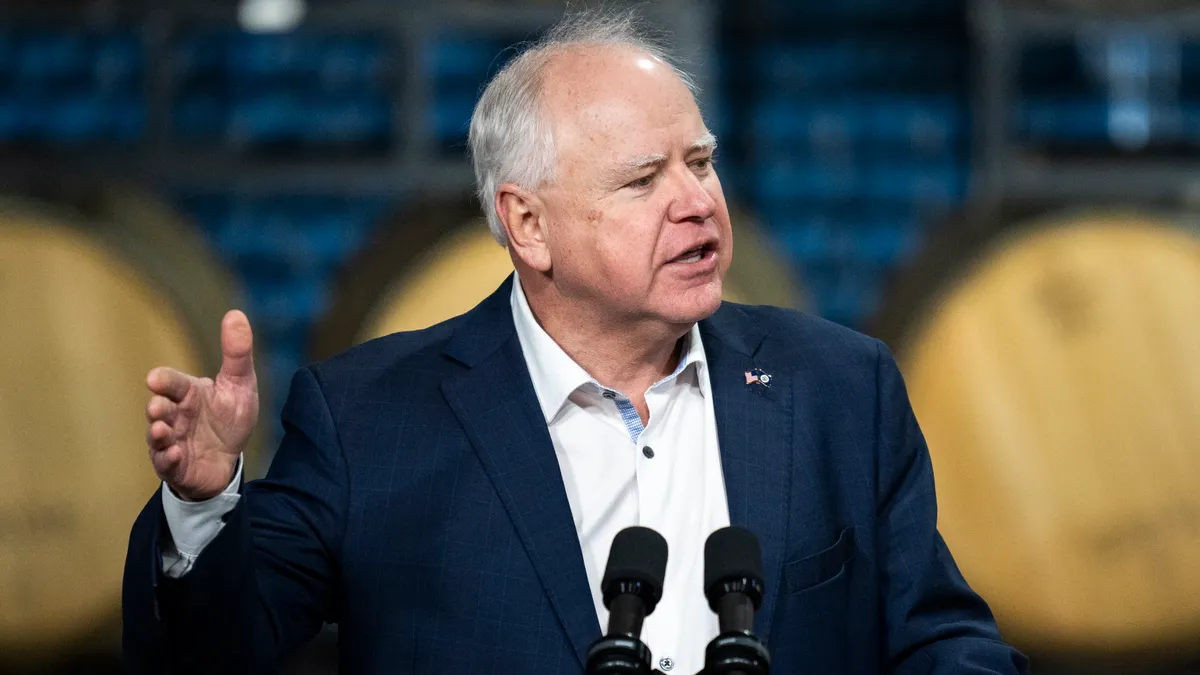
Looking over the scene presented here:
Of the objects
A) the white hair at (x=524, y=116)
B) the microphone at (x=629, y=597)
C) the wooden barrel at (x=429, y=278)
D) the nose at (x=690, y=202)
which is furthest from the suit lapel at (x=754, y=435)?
the wooden barrel at (x=429, y=278)

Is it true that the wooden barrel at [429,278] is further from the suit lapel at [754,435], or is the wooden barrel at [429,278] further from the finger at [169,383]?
the finger at [169,383]

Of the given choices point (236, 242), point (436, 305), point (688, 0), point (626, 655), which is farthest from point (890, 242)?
point (626, 655)

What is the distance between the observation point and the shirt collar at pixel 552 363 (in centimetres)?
232

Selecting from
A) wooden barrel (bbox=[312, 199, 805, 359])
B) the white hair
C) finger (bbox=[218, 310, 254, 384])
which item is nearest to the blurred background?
wooden barrel (bbox=[312, 199, 805, 359])

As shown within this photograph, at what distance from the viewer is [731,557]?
1.58 metres

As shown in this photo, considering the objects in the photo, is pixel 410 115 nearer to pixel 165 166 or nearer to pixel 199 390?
pixel 165 166

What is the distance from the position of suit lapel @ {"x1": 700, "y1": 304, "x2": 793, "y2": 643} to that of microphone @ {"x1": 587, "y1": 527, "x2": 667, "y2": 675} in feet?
1.72

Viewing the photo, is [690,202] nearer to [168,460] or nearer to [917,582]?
[917,582]

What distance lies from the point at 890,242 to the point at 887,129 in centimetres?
42

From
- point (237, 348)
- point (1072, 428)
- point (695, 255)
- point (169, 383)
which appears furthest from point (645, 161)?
point (1072, 428)

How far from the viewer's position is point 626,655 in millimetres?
1426

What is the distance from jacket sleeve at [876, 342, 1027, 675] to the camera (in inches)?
83.0

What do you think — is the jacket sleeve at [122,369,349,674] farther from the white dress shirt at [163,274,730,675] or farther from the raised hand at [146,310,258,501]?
the white dress shirt at [163,274,730,675]

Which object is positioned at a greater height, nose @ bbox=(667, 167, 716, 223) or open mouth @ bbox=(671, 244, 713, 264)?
nose @ bbox=(667, 167, 716, 223)
